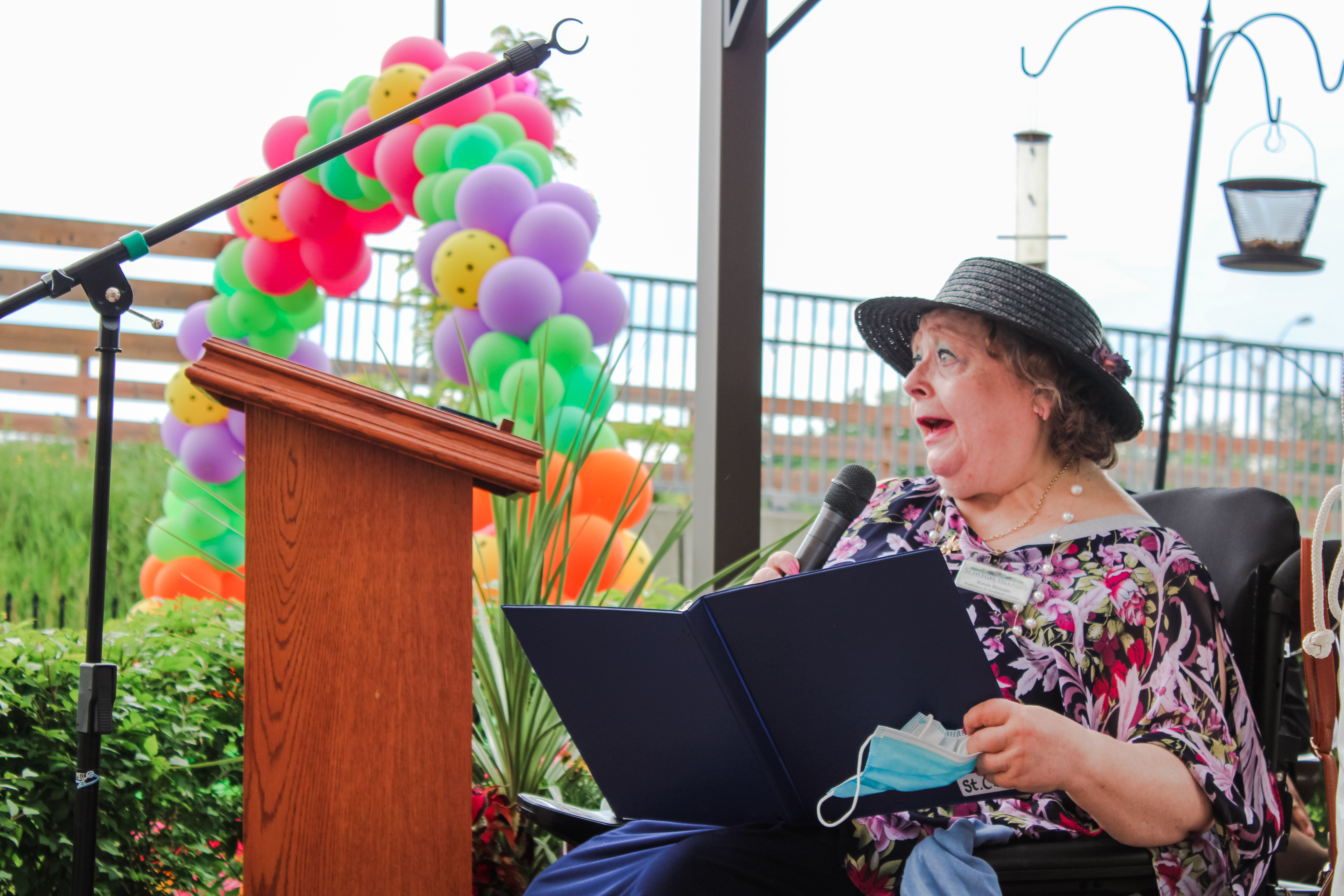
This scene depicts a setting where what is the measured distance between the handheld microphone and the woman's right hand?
1 centimetres

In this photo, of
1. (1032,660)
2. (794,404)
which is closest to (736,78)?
(1032,660)

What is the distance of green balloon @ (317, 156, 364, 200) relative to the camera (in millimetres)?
4012

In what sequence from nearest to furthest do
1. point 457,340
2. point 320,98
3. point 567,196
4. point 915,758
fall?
point 915,758
point 567,196
point 457,340
point 320,98

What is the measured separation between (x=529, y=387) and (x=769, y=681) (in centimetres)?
237

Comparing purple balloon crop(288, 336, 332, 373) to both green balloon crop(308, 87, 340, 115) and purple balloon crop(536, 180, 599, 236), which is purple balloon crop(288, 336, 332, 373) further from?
purple balloon crop(536, 180, 599, 236)

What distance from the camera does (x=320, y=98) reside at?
4188 millimetres

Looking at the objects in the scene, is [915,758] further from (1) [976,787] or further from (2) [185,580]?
(2) [185,580]

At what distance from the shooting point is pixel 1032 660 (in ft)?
4.31

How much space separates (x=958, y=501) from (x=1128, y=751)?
20.4 inches

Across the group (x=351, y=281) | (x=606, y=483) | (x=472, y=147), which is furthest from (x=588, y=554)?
(x=351, y=281)

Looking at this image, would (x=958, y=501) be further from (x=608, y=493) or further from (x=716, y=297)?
(x=608, y=493)

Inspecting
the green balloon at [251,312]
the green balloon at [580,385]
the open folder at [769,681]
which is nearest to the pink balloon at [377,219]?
the green balloon at [251,312]

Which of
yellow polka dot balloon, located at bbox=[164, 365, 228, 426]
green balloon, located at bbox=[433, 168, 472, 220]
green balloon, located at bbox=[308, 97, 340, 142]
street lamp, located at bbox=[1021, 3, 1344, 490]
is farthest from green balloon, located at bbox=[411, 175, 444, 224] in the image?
street lamp, located at bbox=[1021, 3, 1344, 490]

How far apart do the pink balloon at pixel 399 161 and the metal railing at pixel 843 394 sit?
2.70m
